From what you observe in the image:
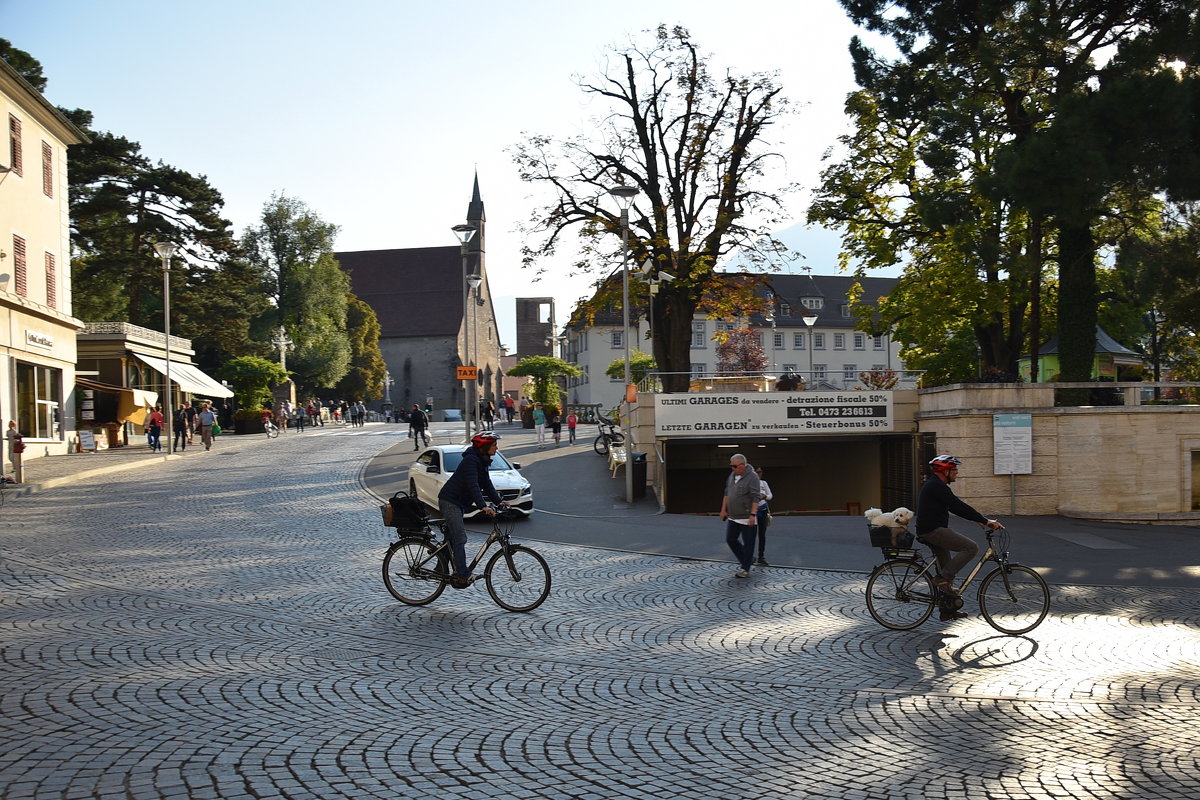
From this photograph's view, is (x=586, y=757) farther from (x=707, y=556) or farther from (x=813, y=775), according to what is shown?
(x=707, y=556)

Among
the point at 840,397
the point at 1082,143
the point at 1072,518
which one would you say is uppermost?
the point at 1082,143

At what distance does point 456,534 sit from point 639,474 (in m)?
14.9

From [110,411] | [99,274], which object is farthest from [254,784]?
[99,274]

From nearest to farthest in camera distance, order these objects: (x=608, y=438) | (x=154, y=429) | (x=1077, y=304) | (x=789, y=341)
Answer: (x=1077, y=304) < (x=608, y=438) < (x=154, y=429) < (x=789, y=341)

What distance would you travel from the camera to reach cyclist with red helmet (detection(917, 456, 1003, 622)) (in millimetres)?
10602

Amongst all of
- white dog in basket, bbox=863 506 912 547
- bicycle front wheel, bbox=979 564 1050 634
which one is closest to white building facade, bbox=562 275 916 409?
white dog in basket, bbox=863 506 912 547

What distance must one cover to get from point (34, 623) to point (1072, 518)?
19578 millimetres

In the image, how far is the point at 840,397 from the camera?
90.0ft

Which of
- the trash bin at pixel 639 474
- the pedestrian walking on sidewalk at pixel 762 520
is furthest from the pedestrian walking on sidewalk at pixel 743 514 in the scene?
the trash bin at pixel 639 474

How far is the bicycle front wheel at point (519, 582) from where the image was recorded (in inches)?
452

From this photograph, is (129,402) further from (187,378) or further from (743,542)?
(743,542)

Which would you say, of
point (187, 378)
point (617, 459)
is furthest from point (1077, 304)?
point (187, 378)

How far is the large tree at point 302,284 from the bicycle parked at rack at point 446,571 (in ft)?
218

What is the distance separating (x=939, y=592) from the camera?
10820mm
